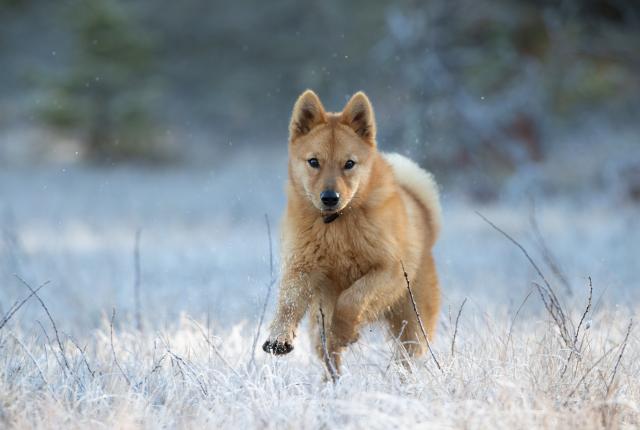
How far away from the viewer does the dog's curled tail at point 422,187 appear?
16.7 ft

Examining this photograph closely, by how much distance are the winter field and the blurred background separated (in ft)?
0.33

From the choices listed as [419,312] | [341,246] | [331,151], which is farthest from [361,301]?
[331,151]

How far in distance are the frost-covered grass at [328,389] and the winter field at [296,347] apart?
1 cm

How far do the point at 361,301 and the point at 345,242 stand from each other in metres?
0.35

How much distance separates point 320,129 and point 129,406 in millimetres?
2073

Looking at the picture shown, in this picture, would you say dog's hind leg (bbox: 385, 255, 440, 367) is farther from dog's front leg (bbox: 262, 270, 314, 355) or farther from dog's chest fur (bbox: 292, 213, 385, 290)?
dog's front leg (bbox: 262, 270, 314, 355)

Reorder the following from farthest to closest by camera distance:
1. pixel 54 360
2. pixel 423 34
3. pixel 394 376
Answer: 1. pixel 423 34
2. pixel 54 360
3. pixel 394 376

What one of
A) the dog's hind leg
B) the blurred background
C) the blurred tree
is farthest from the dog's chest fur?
the blurred tree

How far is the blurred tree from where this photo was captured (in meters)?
23.3

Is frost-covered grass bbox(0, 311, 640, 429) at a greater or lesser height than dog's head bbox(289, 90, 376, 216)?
lesser

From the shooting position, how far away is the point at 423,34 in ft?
42.4

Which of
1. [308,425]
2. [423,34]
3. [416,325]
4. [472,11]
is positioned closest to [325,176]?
[416,325]

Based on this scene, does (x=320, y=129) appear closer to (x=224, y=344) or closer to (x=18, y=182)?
(x=224, y=344)

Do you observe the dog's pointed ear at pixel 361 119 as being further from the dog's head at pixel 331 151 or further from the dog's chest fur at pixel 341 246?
the dog's chest fur at pixel 341 246
